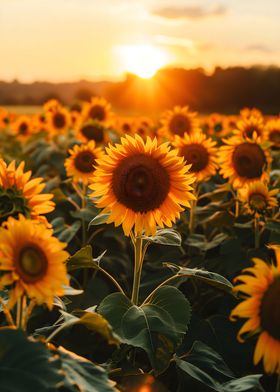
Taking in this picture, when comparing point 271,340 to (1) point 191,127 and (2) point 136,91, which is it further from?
(2) point 136,91

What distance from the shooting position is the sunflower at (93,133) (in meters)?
7.75

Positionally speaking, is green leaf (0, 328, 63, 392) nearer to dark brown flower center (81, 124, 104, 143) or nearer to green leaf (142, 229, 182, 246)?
green leaf (142, 229, 182, 246)

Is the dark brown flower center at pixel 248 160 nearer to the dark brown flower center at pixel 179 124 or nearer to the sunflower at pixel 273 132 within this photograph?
the sunflower at pixel 273 132

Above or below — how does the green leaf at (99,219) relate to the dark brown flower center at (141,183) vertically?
below

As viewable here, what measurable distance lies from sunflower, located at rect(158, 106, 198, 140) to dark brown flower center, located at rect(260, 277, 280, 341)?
242 inches

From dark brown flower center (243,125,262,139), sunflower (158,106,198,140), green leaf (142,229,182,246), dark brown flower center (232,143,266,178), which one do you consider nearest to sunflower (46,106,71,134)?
sunflower (158,106,198,140)

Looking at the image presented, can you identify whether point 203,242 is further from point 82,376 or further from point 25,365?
point 25,365

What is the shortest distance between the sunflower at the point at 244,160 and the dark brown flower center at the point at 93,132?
8.90 ft

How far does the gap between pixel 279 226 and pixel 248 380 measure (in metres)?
1.71

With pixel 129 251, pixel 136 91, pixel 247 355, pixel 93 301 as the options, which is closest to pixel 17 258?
pixel 247 355

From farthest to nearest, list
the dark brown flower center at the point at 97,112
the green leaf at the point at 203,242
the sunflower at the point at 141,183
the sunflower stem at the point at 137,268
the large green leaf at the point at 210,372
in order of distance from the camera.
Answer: the dark brown flower center at the point at 97,112 → the green leaf at the point at 203,242 → the sunflower at the point at 141,183 → the sunflower stem at the point at 137,268 → the large green leaf at the point at 210,372

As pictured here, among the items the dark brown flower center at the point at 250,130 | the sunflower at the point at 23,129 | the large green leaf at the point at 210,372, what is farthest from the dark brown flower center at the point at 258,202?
the sunflower at the point at 23,129

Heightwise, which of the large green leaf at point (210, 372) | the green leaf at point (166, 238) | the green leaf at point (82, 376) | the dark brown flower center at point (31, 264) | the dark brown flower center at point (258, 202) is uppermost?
the dark brown flower center at point (258, 202)

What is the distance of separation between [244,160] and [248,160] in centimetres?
3
